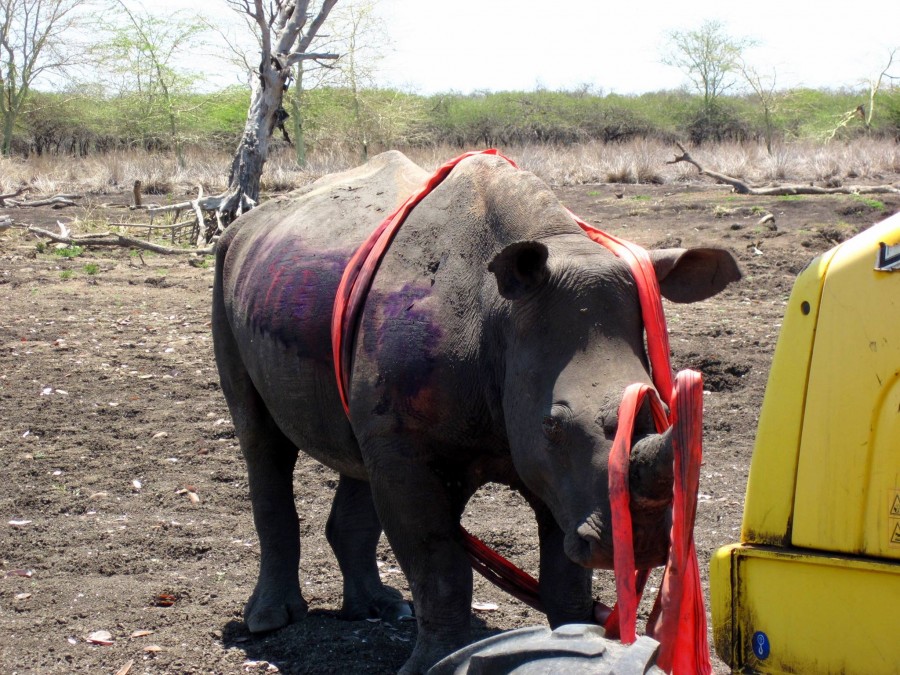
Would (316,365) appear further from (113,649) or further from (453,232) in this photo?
(113,649)

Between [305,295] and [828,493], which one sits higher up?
[305,295]

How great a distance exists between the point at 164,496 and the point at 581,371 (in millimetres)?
3745

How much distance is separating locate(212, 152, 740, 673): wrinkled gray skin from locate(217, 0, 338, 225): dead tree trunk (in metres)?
13.1

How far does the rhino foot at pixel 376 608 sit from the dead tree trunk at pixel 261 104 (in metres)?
13.3

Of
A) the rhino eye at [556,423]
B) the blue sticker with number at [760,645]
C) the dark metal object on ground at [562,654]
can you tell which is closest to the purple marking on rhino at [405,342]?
the rhino eye at [556,423]

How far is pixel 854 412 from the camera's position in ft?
7.87

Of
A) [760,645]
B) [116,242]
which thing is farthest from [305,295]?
[116,242]

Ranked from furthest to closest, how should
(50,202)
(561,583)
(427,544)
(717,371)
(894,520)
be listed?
(50,202) → (717,371) → (561,583) → (427,544) → (894,520)

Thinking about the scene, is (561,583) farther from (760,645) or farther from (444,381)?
(760,645)

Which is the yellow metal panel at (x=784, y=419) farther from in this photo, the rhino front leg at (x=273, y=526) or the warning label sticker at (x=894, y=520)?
the rhino front leg at (x=273, y=526)

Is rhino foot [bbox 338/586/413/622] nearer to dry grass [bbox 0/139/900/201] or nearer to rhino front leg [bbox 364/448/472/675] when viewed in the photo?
rhino front leg [bbox 364/448/472/675]

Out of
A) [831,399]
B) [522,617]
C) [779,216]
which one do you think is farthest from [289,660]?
[779,216]

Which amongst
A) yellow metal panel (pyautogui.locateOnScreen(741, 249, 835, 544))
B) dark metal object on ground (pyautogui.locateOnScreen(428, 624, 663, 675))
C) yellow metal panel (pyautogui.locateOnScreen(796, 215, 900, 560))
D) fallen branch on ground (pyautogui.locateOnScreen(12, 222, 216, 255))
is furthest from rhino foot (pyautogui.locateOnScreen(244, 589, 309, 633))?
fallen branch on ground (pyautogui.locateOnScreen(12, 222, 216, 255))

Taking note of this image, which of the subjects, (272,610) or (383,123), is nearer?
(272,610)
